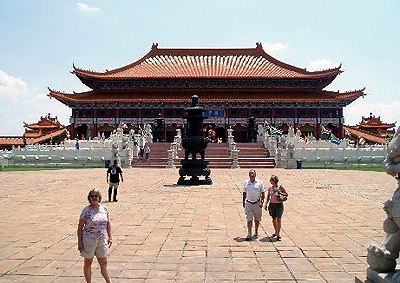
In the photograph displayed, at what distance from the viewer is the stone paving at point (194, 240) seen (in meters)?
4.87

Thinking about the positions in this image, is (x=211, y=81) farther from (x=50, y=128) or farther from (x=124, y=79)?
(x=50, y=128)

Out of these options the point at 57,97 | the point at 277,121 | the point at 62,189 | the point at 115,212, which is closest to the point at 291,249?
the point at 115,212

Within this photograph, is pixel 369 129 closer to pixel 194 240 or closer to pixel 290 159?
pixel 290 159

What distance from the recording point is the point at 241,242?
6379 mm

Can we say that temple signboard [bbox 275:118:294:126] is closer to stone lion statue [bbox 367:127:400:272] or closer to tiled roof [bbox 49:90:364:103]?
tiled roof [bbox 49:90:364:103]

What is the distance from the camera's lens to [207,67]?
49375 millimetres

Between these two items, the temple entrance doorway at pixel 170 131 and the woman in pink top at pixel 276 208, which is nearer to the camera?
the woman in pink top at pixel 276 208

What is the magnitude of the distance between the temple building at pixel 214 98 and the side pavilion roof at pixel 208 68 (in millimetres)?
132

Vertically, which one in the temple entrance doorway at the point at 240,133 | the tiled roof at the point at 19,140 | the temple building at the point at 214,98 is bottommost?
the tiled roof at the point at 19,140

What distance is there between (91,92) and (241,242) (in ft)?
147

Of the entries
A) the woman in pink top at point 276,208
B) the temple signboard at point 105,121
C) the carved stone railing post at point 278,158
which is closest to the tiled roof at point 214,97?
the temple signboard at point 105,121

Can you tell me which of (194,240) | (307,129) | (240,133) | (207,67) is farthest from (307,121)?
(194,240)

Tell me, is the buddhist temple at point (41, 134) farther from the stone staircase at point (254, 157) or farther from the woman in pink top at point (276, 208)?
the woman in pink top at point (276, 208)

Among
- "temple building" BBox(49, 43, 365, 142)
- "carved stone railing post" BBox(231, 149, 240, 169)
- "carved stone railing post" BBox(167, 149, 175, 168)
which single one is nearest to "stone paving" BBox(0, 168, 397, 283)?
"carved stone railing post" BBox(231, 149, 240, 169)
